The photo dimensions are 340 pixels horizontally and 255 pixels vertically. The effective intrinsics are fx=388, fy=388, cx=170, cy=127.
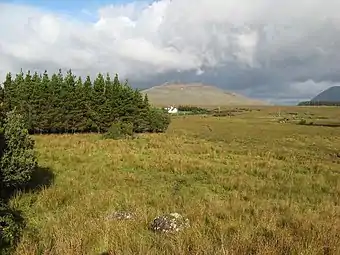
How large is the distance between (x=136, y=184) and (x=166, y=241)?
7771mm

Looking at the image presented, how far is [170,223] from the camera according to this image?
7633mm

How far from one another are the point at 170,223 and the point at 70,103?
167ft

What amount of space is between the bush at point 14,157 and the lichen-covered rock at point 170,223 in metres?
5.46

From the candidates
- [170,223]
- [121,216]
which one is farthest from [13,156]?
[170,223]

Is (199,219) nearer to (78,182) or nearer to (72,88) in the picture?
(78,182)

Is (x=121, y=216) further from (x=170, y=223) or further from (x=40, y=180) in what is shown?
(x=40, y=180)

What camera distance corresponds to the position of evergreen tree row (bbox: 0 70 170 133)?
53750mm

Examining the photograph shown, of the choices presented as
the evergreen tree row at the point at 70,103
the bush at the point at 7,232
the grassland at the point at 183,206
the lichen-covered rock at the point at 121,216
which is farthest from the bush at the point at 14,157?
the evergreen tree row at the point at 70,103

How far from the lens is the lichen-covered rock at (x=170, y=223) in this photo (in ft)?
24.6

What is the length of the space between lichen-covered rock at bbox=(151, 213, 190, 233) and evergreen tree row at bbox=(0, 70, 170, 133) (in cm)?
4283

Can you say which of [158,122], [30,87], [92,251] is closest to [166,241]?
[92,251]

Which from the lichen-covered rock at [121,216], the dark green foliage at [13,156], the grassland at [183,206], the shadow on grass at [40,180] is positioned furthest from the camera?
the shadow on grass at [40,180]

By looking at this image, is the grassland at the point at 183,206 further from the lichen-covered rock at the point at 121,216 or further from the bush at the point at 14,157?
the bush at the point at 14,157

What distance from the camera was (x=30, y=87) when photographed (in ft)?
178
